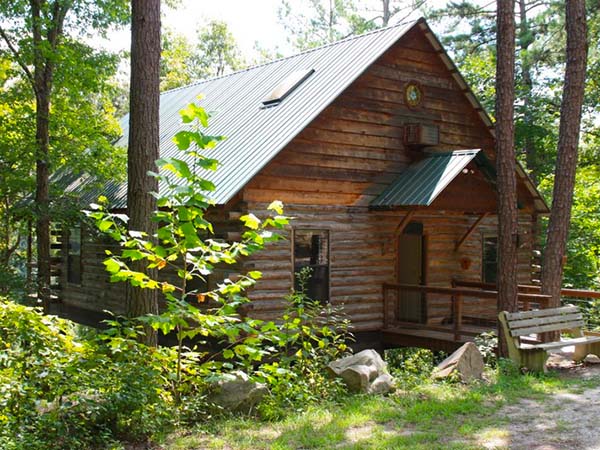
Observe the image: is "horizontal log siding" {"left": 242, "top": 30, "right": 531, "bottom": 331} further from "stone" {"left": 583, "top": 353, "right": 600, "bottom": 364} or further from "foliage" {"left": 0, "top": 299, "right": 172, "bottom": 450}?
"foliage" {"left": 0, "top": 299, "right": 172, "bottom": 450}

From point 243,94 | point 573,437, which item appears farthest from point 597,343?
point 243,94

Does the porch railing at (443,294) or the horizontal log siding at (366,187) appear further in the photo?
the horizontal log siding at (366,187)

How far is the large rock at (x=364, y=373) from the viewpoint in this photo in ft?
29.6

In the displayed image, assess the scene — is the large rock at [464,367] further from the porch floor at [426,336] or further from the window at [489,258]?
the window at [489,258]

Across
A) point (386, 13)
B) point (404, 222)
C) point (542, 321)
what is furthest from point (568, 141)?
point (386, 13)

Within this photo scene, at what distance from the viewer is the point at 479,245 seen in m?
17.0

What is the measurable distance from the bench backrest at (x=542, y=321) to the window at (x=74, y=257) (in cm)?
1223

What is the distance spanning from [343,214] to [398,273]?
8.31 ft

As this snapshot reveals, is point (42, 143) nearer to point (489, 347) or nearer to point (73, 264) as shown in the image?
point (73, 264)

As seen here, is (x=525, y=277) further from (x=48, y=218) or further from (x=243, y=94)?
(x=48, y=218)

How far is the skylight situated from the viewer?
49.5ft

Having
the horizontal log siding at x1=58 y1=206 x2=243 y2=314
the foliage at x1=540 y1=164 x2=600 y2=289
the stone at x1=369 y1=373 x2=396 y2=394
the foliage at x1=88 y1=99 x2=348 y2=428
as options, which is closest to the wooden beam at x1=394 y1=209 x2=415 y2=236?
the horizontal log siding at x1=58 y1=206 x2=243 y2=314

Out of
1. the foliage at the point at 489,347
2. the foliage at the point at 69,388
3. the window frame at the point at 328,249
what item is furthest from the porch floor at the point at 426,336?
the foliage at the point at 69,388

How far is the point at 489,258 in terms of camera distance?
17.5 meters
